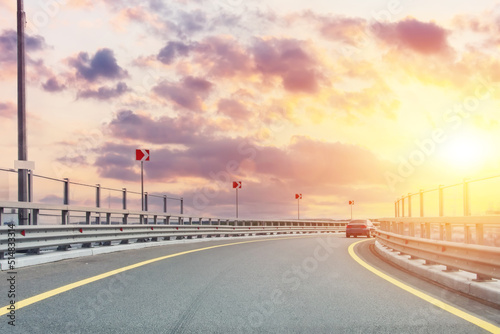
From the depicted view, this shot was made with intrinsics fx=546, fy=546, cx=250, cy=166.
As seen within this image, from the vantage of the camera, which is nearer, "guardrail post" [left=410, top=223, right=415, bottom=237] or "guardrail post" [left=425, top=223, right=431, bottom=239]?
"guardrail post" [left=425, top=223, right=431, bottom=239]

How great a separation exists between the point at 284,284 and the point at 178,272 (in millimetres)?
2656

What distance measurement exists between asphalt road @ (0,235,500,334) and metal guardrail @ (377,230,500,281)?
52 centimetres

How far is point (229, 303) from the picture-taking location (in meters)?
7.38

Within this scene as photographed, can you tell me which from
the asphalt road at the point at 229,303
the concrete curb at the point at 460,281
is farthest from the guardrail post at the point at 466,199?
the asphalt road at the point at 229,303

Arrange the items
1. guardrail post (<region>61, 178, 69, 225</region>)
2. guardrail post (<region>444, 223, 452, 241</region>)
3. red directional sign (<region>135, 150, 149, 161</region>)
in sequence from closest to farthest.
Answer: guardrail post (<region>444, 223, 452, 241</region>) → guardrail post (<region>61, 178, 69, 225</region>) → red directional sign (<region>135, 150, 149, 161</region>)

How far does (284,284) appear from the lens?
9406 millimetres

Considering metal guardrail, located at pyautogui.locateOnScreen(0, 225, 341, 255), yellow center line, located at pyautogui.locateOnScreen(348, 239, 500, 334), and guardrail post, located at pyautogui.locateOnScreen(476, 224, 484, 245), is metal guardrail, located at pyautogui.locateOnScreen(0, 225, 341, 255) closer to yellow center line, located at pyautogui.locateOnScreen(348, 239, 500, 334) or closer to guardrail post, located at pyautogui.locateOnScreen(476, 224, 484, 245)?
yellow center line, located at pyautogui.locateOnScreen(348, 239, 500, 334)

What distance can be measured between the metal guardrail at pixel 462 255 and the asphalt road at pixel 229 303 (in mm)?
520

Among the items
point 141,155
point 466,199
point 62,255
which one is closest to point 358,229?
point 141,155

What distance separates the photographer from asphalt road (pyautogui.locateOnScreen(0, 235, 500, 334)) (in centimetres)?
592

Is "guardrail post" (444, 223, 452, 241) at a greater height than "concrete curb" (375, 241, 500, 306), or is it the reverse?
"guardrail post" (444, 223, 452, 241)

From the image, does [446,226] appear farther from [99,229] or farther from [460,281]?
[99,229]

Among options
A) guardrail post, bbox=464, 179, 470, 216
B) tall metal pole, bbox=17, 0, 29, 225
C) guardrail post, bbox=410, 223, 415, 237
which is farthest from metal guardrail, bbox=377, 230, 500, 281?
tall metal pole, bbox=17, 0, 29, 225

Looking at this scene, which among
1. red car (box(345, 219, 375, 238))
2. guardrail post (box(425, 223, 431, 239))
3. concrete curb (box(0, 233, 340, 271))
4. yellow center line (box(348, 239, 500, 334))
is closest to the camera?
yellow center line (box(348, 239, 500, 334))
